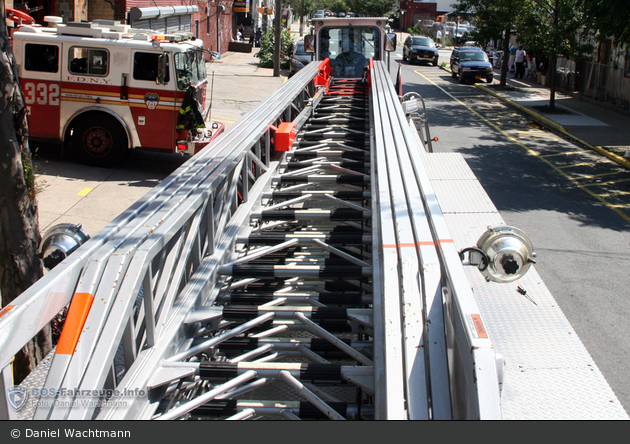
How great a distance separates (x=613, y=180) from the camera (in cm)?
1378

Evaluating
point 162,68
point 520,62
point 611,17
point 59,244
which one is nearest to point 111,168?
point 162,68

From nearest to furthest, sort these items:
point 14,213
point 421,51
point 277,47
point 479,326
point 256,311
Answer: point 479,326 → point 256,311 → point 14,213 → point 277,47 → point 421,51

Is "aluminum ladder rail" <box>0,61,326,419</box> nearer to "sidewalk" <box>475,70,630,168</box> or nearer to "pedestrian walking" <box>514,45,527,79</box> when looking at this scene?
"sidewalk" <box>475,70,630,168</box>

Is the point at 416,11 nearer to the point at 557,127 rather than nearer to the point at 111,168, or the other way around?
the point at 557,127

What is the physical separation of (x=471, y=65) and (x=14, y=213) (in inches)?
1156

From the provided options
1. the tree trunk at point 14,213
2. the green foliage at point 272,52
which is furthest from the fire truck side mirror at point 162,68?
the green foliage at point 272,52

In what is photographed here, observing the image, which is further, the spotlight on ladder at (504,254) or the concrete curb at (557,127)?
the concrete curb at (557,127)

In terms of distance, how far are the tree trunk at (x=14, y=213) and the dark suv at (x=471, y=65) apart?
94.5 ft

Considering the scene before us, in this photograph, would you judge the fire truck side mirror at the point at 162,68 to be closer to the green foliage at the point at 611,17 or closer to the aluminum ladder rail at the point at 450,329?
the aluminum ladder rail at the point at 450,329

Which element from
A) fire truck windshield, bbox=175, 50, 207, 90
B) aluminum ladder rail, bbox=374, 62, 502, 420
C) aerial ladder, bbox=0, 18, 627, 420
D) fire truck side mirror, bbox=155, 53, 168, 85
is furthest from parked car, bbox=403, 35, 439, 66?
aluminum ladder rail, bbox=374, 62, 502, 420

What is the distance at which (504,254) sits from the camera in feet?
12.0

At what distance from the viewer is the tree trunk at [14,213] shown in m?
4.65

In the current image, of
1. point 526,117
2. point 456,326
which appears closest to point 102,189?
point 456,326

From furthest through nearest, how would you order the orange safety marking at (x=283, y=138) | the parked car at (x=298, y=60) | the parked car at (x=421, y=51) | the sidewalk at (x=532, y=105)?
the parked car at (x=421, y=51), the parked car at (x=298, y=60), the sidewalk at (x=532, y=105), the orange safety marking at (x=283, y=138)
